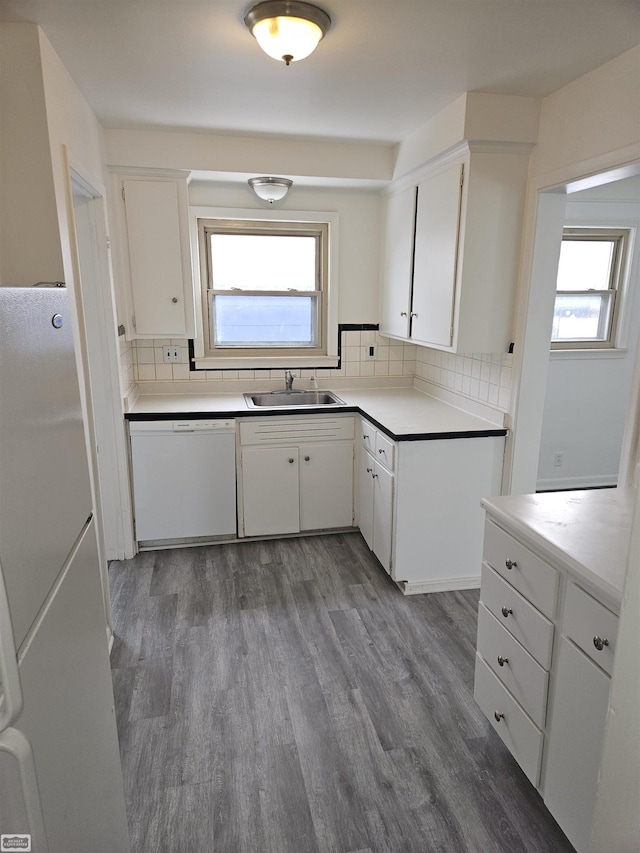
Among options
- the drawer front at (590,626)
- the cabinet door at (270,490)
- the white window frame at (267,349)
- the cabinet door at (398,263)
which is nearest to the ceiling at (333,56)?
the cabinet door at (398,263)

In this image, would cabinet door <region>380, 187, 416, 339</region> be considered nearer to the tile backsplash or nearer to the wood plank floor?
the tile backsplash

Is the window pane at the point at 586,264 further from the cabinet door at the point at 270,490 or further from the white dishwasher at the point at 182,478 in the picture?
Result: the white dishwasher at the point at 182,478

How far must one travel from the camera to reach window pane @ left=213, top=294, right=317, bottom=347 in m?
3.76

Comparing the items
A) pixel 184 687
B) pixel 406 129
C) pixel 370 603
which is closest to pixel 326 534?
pixel 370 603

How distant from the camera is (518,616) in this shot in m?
1.67

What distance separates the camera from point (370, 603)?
279 cm

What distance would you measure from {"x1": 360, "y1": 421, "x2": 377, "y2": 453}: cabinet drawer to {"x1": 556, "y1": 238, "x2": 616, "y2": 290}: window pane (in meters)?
2.08

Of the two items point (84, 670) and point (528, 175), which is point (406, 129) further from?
point (84, 670)

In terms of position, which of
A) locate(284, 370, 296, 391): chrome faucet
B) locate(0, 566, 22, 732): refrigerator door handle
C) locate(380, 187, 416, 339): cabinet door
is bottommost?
locate(284, 370, 296, 391): chrome faucet

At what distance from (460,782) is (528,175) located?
2610 mm

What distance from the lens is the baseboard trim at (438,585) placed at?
288 cm

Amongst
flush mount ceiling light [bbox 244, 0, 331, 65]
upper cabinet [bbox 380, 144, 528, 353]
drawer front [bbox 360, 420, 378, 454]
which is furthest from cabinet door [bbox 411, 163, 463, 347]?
flush mount ceiling light [bbox 244, 0, 331, 65]

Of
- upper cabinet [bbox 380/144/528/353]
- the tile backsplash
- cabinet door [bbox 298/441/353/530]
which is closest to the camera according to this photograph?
upper cabinet [bbox 380/144/528/353]

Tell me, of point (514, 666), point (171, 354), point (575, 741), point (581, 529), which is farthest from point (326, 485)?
point (575, 741)
